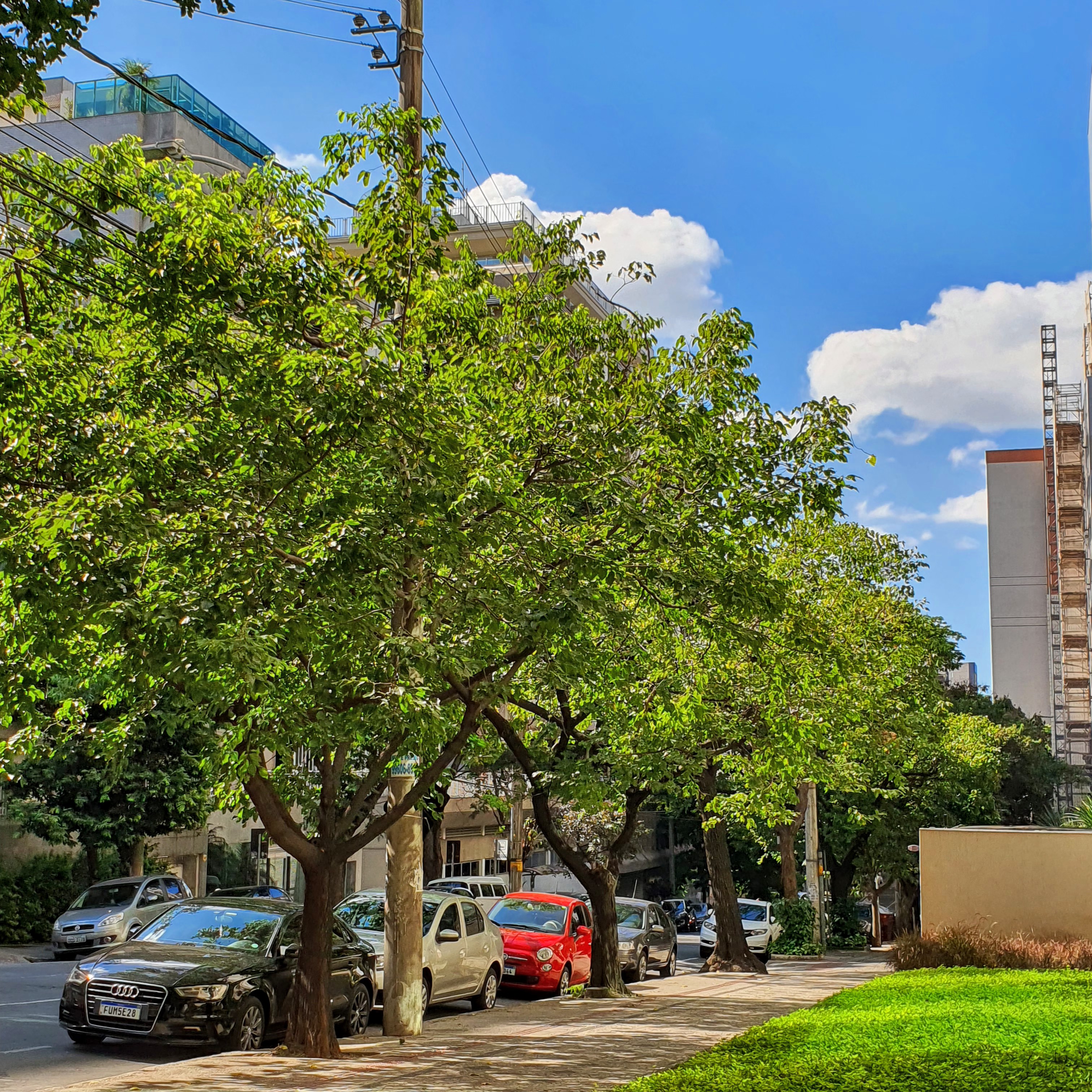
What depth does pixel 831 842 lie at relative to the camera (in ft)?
143

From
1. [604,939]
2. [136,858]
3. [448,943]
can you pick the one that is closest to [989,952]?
[604,939]

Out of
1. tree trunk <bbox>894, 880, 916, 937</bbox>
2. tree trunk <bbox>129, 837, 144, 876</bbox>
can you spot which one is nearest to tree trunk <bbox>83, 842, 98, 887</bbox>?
tree trunk <bbox>129, 837, 144, 876</bbox>

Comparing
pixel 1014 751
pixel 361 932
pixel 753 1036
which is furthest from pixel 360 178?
pixel 1014 751

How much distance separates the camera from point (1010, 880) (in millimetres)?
19250

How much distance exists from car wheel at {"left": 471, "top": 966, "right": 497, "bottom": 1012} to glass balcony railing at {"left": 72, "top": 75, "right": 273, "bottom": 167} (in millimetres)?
24256

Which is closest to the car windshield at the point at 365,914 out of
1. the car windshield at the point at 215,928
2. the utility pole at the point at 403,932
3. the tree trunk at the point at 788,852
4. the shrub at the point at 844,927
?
the car windshield at the point at 215,928

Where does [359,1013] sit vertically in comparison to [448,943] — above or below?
below

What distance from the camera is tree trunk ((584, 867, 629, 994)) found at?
778 inches

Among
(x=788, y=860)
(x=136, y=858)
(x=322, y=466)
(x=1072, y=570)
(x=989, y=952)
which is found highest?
(x=1072, y=570)

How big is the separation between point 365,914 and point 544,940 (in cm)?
432

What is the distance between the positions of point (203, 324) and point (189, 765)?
22.2 meters

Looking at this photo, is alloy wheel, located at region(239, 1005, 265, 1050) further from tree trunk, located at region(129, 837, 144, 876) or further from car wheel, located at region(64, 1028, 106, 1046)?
tree trunk, located at region(129, 837, 144, 876)

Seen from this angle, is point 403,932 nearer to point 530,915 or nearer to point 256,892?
point 530,915

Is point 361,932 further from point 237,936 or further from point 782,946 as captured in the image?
point 782,946
